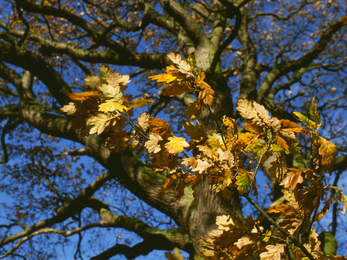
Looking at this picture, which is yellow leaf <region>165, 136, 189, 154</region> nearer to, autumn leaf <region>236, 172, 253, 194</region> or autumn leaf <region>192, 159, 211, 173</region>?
autumn leaf <region>192, 159, 211, 173</region>

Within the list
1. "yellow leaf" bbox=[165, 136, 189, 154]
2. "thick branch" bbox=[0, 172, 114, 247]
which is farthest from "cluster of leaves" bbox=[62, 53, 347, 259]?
"thick branch" bbox=[0, 172, 114, 247]

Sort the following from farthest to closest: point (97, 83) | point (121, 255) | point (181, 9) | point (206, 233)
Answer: point (181, 9), point (121, 255), point (206, 233), point (97, 83)

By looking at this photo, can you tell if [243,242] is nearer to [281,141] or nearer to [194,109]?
[281,141]

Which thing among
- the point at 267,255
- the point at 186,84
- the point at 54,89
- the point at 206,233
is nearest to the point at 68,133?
the point at 54,89

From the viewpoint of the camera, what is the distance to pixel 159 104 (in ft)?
18.3

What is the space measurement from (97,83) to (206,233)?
80.9 inches

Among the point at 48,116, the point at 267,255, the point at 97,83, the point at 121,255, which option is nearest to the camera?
the point at 267,255

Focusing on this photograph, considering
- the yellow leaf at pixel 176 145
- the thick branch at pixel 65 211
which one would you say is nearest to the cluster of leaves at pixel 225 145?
the yellow leaf at pixel 176 145

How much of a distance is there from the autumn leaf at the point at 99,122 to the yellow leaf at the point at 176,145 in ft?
0.91

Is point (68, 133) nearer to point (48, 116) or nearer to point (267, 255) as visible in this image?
point (48, 116)

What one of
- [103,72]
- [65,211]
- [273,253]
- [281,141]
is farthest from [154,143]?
[65,211]

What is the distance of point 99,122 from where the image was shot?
1043 mm

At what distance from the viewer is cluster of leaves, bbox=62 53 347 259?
3.27 ft

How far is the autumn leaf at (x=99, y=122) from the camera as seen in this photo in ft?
3.38
